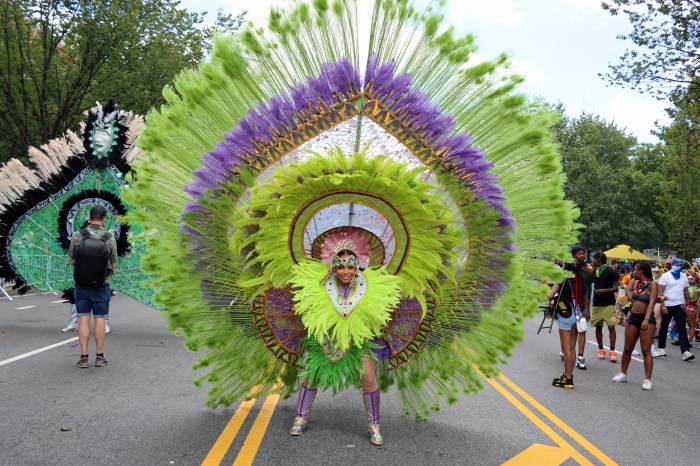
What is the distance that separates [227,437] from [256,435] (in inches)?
8.8

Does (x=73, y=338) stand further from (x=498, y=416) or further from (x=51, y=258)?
(x=498, y=416)

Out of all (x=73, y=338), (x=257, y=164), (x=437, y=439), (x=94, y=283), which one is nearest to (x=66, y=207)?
(x=73, y=338)

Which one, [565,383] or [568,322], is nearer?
[565,383]

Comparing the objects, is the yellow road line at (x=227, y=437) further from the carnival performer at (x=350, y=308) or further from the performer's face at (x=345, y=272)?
the performer's face at (x=345, y=272)

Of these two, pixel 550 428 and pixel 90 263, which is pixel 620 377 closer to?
pixel 550 428

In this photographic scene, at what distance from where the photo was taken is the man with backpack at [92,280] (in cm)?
772

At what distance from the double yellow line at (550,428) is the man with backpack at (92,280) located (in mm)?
4484

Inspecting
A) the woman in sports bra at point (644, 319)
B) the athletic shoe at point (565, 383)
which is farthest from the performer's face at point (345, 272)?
the woman in sports bra at point (644, 319)

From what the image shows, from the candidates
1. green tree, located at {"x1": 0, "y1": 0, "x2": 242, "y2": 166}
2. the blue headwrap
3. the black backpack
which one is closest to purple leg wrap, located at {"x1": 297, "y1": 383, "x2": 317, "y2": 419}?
the black backpack

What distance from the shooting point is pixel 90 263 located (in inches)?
305

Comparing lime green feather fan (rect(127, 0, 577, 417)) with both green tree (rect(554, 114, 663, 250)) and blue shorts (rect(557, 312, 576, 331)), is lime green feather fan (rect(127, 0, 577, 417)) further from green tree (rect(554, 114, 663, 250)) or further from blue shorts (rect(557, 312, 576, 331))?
green tree (rect(554, 114, 663, 250))

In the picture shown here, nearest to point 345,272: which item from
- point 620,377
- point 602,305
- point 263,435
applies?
point 263,435

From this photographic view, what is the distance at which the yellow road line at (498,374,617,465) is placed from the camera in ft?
17.3

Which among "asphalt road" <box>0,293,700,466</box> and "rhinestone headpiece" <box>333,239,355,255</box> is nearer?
"asphalt road" <box>0,293,700,466</box>
